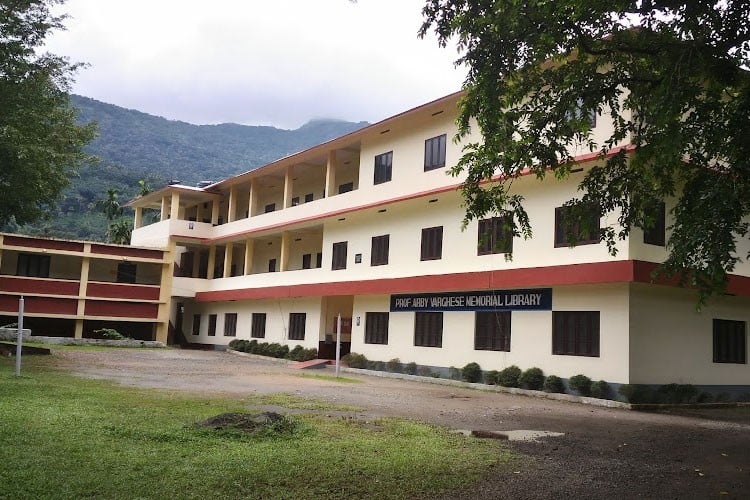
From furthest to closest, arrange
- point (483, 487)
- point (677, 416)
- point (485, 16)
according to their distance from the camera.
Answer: point (677, 416) < point (485, 16) < point (483, 487)

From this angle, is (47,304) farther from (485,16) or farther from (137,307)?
(485,16)

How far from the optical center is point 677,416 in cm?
1509

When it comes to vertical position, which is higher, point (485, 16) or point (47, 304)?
point (485, 16)

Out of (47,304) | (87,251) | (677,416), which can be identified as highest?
(87,251)

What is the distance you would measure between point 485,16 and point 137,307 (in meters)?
28.5

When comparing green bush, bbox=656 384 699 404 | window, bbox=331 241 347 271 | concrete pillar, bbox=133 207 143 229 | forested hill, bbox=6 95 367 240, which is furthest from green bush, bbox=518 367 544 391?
forested hill, bbox=6 95 367 240

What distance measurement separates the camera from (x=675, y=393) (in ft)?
56.3

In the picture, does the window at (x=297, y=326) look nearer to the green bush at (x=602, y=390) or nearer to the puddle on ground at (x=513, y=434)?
the green bush at (x=602, y=390)

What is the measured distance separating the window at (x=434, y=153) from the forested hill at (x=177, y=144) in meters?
71.1

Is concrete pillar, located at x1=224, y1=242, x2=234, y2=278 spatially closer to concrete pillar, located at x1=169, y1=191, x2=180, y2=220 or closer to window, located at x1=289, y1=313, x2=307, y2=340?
concrete pillar, located at x1=169, y1=191, x2=180, y2=220

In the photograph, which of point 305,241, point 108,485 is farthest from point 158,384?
point 305,241

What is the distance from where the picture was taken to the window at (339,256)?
27484 mm

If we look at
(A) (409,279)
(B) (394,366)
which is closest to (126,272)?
(B) (394,366)

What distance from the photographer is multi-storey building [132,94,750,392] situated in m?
17.2
